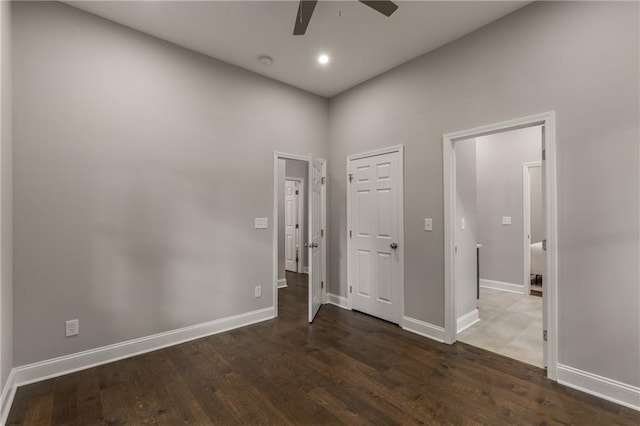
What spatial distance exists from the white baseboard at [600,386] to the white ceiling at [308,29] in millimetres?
3072

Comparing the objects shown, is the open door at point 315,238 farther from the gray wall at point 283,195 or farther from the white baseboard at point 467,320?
the white baseboard at point 467,320

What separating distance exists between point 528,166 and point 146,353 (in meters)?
6.01

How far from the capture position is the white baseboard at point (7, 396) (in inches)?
72.1

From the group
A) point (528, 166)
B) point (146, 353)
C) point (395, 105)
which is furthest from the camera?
point (528, 166)

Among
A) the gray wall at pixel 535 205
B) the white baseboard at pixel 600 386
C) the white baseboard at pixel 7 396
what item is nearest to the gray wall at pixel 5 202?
the white baseboard at pixel 7 396

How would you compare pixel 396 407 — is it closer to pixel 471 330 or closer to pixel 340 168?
pixel 471 330

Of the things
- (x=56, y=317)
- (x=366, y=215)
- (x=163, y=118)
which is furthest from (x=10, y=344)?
(x=366, y=215)

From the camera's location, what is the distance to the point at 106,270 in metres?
2.57

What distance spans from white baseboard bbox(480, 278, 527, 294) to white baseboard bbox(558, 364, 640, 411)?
9.51ft

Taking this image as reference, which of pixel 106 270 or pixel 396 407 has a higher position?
pixel 106 270

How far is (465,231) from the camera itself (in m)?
3.43

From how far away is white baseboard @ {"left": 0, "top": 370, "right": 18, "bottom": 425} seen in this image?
1832 millimetres

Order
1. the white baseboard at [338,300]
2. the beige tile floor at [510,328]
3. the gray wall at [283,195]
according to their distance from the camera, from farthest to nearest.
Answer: the gray wall at [283,195]
the white baseboard at [338,300]
the beige tile floor at [510,328]

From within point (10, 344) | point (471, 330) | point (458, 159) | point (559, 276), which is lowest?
point (471, 330)
